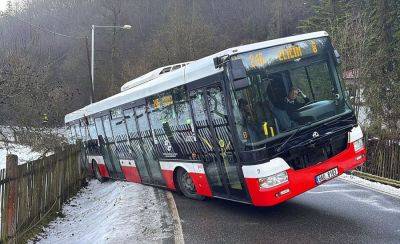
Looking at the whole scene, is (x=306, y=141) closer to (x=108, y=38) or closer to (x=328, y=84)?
(x=328, y=84)

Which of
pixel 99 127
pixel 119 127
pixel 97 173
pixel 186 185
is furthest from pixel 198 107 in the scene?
pixel 97 173

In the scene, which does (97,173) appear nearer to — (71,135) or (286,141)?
(71,135)

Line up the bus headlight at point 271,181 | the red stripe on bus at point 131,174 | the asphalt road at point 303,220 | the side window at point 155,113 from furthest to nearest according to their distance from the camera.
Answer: the red stripe on bus at point 131,174 → the side window at point 155,113 → the bus headlight at point 271,181 → the asphalt road at point 303,220

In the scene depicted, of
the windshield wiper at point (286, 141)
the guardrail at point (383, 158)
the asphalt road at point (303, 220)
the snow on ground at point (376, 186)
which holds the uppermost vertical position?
the windshield wiper at point (286, 141)

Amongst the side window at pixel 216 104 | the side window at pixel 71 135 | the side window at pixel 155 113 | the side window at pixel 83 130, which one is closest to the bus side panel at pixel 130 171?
the side window at pixel 155 113

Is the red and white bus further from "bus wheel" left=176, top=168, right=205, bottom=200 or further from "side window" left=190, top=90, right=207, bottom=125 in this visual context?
"bus wheel" left=176, top=168, right=205, bottom=200

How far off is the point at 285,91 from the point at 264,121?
666 mm

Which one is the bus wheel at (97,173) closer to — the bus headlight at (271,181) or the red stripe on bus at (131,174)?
the red stripe on bus at (131,174)

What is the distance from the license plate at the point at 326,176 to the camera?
7.76 m

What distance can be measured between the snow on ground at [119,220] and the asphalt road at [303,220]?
487 mm

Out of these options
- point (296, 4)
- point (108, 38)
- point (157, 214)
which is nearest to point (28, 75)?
point (157, 214)

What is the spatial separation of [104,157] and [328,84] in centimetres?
1016

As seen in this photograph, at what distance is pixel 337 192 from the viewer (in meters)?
10.2

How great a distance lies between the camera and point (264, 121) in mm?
7363
